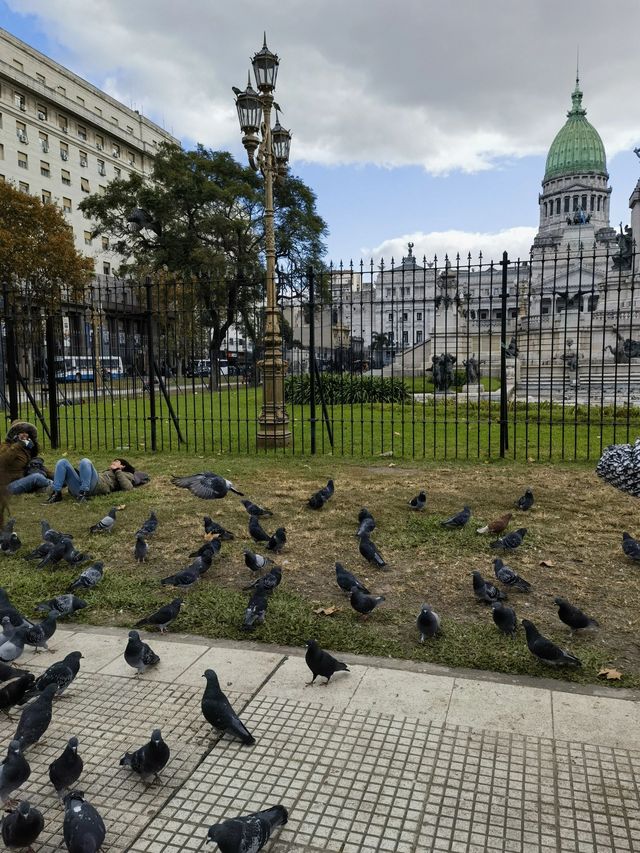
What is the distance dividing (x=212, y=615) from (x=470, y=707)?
2144 millimetres

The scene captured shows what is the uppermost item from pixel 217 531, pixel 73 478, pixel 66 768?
pixel 73 478

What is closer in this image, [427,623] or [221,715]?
[221,715]

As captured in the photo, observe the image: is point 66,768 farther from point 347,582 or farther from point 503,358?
point 503,358

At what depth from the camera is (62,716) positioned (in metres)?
3.55

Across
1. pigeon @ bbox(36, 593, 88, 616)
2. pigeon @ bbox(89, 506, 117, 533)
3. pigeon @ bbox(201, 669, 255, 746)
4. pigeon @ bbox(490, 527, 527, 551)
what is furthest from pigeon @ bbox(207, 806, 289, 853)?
pigeon @ bbox(89, 506, 117, 533)

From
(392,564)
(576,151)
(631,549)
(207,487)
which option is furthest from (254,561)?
(576,151)

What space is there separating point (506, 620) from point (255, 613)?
1.77m

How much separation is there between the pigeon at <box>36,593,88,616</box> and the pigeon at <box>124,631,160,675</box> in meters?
1.12

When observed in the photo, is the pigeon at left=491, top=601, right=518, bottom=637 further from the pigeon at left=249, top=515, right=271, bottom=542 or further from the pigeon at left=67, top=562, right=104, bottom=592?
the pigeon at left=67, top=562, right=104, bottom=592

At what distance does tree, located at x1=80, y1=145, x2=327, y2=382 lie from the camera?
111ft

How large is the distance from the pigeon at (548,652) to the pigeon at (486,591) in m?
0.93

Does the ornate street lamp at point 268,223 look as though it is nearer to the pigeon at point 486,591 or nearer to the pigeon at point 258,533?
the pigeon at point 258,533

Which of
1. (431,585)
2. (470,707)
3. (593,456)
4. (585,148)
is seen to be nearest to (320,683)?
(470,707)

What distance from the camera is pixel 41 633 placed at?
4.20 m
